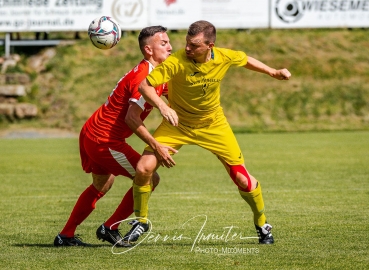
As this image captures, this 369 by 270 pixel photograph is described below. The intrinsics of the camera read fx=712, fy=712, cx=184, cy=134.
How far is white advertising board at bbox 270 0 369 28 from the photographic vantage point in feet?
88.0

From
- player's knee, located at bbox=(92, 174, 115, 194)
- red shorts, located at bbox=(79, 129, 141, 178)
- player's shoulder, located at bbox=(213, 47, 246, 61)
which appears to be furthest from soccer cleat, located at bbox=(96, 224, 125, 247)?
player's shoulder, located at bbox=(213, 47, 246, 61)

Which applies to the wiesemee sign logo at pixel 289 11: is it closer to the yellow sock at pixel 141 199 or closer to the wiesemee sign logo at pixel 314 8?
the wiesemee sign logo at pixel 314 8

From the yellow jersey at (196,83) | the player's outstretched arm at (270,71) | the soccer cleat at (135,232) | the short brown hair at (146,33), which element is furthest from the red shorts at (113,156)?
the player's outstretched arm at (270,71)

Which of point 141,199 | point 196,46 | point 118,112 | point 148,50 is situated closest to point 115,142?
point 118,112

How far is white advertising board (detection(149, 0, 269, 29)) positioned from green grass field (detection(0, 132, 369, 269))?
9.52m

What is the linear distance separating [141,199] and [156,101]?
1063mm

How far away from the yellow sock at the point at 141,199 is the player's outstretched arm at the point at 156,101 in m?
0.87

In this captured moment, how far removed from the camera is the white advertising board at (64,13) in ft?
86.0

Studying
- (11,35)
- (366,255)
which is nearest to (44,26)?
(11,35)

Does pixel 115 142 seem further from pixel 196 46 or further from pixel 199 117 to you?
pixel 196 46

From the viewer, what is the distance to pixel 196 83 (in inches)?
276

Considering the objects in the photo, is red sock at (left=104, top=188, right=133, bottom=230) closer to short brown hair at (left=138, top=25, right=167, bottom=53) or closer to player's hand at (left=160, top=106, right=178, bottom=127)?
player's hand at (left=160, top=106, right=178, bottom=127)

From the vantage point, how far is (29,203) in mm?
10406

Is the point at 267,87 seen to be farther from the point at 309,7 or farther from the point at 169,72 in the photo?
the point at 169,72
